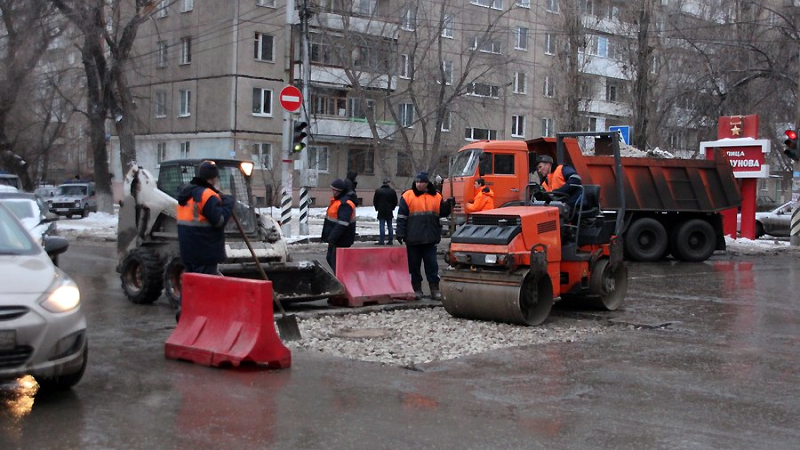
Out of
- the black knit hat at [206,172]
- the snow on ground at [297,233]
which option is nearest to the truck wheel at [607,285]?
the black knit hat at [206,172]

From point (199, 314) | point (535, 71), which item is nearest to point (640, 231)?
point (199, 314)

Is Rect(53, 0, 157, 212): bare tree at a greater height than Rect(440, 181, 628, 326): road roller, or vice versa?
Rect(53, 0, 157, 212): bare tree

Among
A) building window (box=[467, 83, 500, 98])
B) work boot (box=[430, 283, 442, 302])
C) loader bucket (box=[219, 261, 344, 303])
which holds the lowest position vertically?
work boot (box=[430, 283, 442, 302])

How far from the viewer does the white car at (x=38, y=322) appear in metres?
6.41

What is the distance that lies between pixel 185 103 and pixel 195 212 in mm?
40050

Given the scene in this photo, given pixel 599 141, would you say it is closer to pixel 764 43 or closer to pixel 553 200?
pixel 553 200

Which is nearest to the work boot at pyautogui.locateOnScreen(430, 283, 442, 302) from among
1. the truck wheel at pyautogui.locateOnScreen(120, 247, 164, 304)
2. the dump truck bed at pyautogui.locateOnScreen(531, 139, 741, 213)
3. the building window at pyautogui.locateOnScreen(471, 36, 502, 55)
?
the truck wheel at pyautogui.locateOnScreen(120, 247, 164, 304)

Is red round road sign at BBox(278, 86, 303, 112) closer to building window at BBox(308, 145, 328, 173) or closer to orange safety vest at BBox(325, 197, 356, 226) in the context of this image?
orange safety vest at BBox(325, 197, 356, 226)

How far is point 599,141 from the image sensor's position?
14.3 m

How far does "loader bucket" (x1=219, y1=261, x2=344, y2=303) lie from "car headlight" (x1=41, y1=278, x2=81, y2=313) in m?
4.84

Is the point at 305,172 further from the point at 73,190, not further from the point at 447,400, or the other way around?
the point at 447,400

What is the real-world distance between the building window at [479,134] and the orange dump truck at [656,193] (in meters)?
28.5

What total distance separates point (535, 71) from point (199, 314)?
149 ft

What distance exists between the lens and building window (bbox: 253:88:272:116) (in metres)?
46.6
